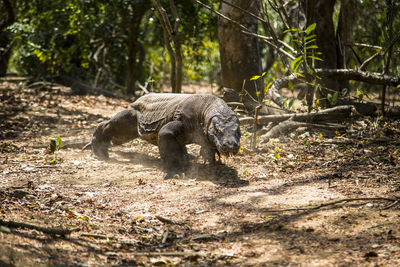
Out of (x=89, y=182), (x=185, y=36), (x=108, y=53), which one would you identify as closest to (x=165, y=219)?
(x=89, y=182)

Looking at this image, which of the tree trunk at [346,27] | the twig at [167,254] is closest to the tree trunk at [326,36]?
the tree trunk at [346,27]

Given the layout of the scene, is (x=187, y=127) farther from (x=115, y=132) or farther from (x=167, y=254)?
(x=167, y=254)

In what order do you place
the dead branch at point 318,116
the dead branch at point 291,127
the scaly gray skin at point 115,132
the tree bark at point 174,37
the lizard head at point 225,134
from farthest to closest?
the tree bark at point 174,37 → the dead branch at point 318,116 → the dead branch at point 291,127 → the scaly gray skin at point 115,132 → the lizard head at point 225,134

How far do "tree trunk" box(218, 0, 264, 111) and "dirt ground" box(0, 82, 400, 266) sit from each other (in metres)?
1.37

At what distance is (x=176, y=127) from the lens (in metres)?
4.68

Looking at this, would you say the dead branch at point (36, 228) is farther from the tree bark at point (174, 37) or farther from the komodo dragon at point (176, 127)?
the tree bark at point (174, 37)

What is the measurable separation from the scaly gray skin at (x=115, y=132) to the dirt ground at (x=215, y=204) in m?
0.22

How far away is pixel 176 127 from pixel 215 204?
133cm

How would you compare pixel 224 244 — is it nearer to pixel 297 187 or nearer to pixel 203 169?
pixel 297 187

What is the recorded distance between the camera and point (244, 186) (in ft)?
13.5

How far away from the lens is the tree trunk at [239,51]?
666 centimetres

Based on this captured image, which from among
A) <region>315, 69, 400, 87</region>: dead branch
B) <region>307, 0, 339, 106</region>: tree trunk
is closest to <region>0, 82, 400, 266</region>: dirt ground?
<region>315, 69, 400, 87</region>: dead branch

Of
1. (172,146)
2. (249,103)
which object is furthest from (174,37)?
(172,146)

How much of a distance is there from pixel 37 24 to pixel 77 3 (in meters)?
2.30
